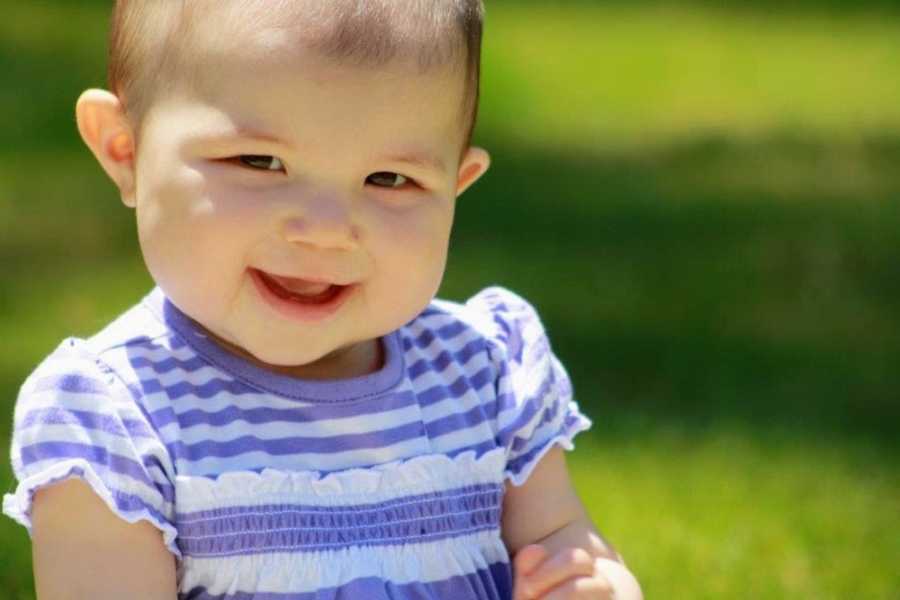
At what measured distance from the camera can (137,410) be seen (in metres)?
2.42

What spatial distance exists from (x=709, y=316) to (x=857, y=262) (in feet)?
2.67

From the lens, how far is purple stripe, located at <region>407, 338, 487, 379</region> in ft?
8.98

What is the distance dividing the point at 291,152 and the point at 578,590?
2.34ft

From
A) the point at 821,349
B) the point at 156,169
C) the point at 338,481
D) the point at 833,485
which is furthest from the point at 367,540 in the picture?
the point at 821,349

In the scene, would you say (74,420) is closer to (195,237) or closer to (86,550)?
(86,550)

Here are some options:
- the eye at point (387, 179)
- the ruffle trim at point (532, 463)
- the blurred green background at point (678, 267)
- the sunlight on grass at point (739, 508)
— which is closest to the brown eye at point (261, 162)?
the eye at point (387, 179)

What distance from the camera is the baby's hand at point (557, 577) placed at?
2.59 m

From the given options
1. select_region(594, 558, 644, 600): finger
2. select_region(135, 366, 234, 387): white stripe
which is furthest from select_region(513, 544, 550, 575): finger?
select_region(135, 366, 234, 387): white stripe

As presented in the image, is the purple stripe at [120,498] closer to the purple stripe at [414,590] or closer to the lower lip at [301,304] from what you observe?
the purple stripe at [414,590]

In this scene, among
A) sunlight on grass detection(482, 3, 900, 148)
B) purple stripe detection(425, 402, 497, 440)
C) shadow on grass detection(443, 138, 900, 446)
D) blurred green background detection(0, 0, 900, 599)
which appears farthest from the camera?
sunlight on grass detection(482, 3, 900, 148)

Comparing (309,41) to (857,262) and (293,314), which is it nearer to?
(293,314)

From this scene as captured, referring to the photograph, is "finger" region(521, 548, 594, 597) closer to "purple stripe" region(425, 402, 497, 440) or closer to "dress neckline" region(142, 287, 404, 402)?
"purple stripe" region(425, 402, 497, 440)

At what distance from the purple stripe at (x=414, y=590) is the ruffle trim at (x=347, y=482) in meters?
0.12

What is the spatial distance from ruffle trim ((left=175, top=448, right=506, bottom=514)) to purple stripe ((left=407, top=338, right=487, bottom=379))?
158 millimetres
